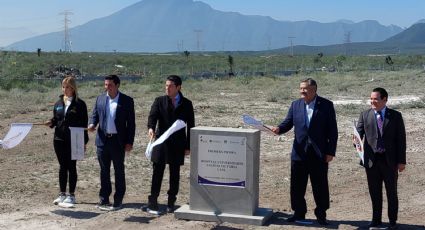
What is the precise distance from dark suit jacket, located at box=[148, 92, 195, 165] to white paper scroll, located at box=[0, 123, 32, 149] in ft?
6.11

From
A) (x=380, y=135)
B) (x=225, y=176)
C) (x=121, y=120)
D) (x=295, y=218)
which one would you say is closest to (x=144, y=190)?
(x=121, y=120)

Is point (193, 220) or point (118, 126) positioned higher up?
point (118, 126)

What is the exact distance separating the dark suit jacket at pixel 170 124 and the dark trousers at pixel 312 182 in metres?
1.52

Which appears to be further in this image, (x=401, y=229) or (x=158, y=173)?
(x=158, y=173)

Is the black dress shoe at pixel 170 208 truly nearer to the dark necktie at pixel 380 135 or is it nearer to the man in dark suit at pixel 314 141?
the man in dark suit at pixel 314 141

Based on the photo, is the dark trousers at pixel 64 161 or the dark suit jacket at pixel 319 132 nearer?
the dark suit jacket at pixel 319 132

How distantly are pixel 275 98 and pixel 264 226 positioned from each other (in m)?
20.1

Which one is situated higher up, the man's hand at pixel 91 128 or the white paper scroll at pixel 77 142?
the man's hand at pixel 91 128

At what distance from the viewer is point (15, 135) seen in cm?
880

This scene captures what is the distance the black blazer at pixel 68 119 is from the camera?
28.5ft

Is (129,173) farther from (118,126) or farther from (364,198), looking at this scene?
(364,198)

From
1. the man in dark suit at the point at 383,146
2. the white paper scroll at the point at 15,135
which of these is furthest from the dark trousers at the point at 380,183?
the white paper scroll at the point at 15,135

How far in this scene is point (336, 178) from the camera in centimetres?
1156

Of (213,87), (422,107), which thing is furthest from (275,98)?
(213,87)
